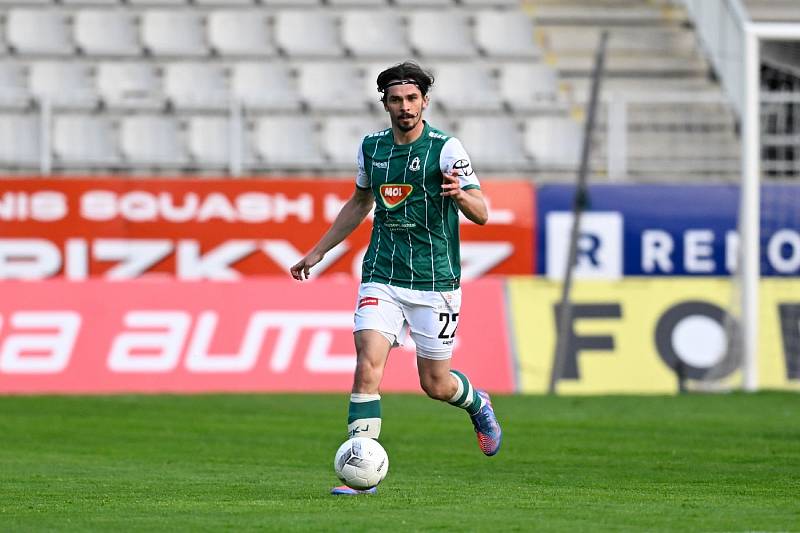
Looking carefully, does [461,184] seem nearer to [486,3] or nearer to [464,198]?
[464,198]

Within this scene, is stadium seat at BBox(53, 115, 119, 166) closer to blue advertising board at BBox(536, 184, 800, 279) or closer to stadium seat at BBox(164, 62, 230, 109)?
stadium seat at BBox(164, 62, 230, 109)

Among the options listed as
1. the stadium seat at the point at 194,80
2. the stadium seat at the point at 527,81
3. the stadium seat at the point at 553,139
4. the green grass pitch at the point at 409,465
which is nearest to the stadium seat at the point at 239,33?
the stadium seat at the point at 194,80

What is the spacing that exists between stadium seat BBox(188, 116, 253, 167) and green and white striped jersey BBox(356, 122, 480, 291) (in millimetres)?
11832

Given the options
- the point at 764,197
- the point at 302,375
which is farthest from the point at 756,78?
the point at 302,375

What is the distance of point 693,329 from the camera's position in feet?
57.1

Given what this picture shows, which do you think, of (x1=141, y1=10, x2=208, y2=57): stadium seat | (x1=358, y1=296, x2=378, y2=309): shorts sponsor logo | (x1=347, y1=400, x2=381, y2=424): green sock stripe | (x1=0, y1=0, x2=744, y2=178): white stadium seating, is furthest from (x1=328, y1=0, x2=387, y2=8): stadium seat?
(x1=347, y1=400, x2=381, y2=424): green sock stripe

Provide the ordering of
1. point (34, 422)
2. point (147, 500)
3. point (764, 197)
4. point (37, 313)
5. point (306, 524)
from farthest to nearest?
1. point (764, 197)
2. point (37, 313)
3. point (34, 422)
4. point (147, 500)
5. point (306, 524)

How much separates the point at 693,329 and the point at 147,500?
34.6ft

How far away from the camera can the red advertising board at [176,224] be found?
1911cm

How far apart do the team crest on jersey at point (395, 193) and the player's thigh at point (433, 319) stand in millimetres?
493

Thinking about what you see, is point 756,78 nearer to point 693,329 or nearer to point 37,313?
point 693,329

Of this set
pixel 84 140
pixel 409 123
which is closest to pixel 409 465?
pixel 409 123

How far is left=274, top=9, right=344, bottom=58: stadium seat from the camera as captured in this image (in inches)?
853

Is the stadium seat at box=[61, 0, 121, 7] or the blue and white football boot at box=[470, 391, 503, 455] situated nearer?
the blue and white football boot at box=[470, 391, 503, 455]
